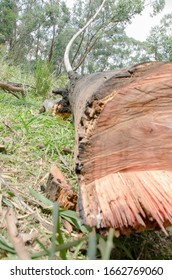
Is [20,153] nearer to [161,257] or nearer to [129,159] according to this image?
[129,159]

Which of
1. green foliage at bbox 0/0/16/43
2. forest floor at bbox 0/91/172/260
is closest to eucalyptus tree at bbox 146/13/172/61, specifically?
green foliage at bbox 0/0/16/43

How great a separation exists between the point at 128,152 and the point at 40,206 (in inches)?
16.5

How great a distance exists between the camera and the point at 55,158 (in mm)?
1723

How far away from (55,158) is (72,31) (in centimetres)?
1289

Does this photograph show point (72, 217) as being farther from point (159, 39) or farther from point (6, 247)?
point (159, 39)

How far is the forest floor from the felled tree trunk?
0.37 feet

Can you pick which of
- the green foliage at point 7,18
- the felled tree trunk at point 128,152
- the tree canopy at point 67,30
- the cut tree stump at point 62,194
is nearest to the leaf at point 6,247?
the felled tree trunk at point 128,152

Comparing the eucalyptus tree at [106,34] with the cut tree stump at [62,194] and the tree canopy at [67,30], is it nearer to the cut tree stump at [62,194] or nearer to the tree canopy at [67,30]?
the tree canopy at [67,30]

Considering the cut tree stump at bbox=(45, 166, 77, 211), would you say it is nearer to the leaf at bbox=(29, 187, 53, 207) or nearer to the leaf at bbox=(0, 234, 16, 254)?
the leaf at bbox=(29, 187, 53, 207)

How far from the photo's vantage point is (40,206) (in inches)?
47.3

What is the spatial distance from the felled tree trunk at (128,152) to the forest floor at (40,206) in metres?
0.11

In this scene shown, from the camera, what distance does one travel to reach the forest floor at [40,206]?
915mm

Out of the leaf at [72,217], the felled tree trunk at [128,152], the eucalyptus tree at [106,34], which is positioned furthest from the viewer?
the eucalyptus tree at [106,34]
